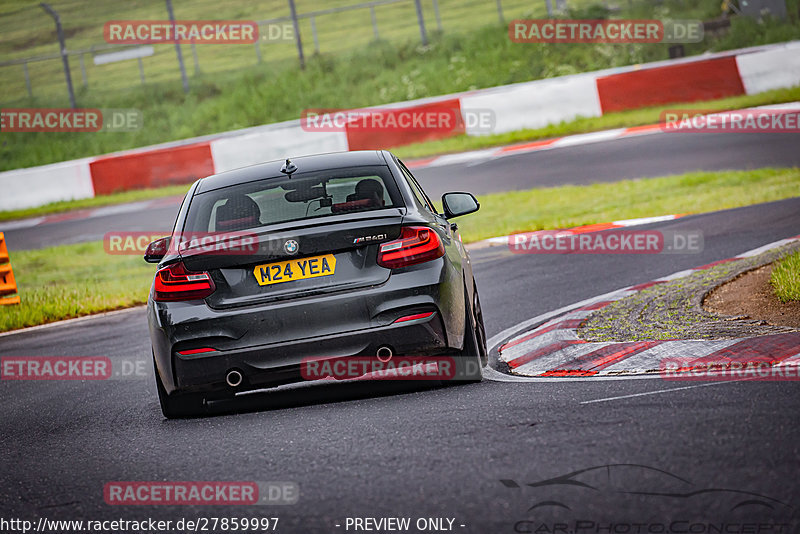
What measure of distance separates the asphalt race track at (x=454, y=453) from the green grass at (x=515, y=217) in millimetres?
5728

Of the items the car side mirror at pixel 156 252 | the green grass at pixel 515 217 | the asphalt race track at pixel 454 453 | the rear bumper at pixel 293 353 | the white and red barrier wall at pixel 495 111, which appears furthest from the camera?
the white and red barrier wall at pixel 495 111

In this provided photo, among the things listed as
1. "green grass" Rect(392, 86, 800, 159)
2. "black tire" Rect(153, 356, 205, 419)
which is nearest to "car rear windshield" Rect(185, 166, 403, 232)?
"black tire" Rect(153, 356, 205, 419)

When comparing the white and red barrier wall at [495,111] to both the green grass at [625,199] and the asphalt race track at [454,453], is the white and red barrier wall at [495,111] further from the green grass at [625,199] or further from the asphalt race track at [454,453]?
the asphalt race track at [454,453]

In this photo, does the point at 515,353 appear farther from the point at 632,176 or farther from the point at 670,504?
the point at 632,176

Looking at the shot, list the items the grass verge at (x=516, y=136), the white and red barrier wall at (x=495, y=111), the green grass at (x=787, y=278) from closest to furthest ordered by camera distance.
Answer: the green grass at (x=787, y=278)
the grass verge at (x=516, y=136)
the white and red barrier wall at (x=495, y=111)

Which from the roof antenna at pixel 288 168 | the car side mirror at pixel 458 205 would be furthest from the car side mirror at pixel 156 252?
the car side mirror at pixel 458 205

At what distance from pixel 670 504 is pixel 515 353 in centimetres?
382

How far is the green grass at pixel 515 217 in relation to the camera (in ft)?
45.9

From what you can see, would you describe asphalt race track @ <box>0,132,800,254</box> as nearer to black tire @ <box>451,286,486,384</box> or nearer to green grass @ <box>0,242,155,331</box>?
green grass @ <box>0,242,155,331</box>

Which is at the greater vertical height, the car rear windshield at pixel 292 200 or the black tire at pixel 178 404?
the car rear windshield at pixel 292 200

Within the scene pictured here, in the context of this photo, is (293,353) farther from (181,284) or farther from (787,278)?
(787,278)

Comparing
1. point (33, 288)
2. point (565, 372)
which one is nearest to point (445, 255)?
point (565, 372)

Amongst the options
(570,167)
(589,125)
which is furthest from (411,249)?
(589,125)

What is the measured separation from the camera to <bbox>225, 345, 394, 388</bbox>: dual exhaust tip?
6.46m
